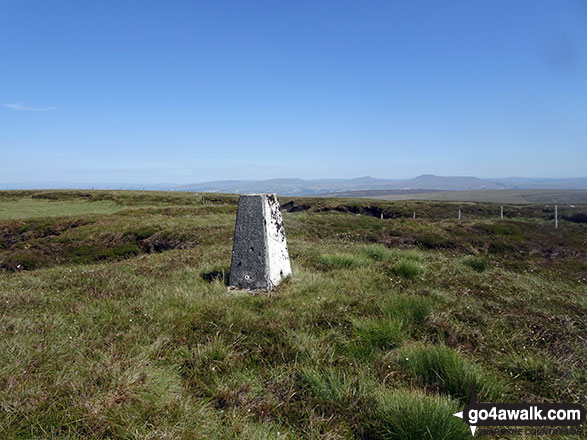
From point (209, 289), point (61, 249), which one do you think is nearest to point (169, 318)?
point (209, 289)

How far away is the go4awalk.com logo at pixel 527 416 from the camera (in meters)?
2.96

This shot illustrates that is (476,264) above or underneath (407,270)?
underneath

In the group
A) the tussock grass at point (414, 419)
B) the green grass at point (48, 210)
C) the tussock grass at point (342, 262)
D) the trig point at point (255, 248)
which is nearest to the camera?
the tussock grass at point (414, 419)

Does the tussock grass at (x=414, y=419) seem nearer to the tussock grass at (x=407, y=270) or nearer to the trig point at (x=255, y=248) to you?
the trig point at (x=255, y=248)

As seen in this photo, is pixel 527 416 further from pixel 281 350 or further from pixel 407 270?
pixel 407 270

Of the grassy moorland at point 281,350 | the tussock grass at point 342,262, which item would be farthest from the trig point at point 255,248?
the tussock grass at point 342,262

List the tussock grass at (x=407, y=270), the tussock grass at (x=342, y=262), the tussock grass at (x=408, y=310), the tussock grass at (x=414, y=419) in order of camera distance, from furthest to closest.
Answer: the tussock grass at (x=342, y=262), the tussock grass at (x=407, y=270), the tussock grass at (x=408, y=310), the tussock grass at (x=414, y=419)

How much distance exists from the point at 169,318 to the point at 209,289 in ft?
5.14

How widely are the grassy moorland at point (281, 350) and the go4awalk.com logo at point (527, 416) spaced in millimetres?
166

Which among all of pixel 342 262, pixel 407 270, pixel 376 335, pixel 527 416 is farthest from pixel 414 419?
pixel 342 262

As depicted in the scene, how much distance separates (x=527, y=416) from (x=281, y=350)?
276 cm

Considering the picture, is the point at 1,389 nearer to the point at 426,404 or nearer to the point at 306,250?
the point at 426,404

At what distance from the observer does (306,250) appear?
37.1 ft

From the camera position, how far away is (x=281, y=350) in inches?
170
